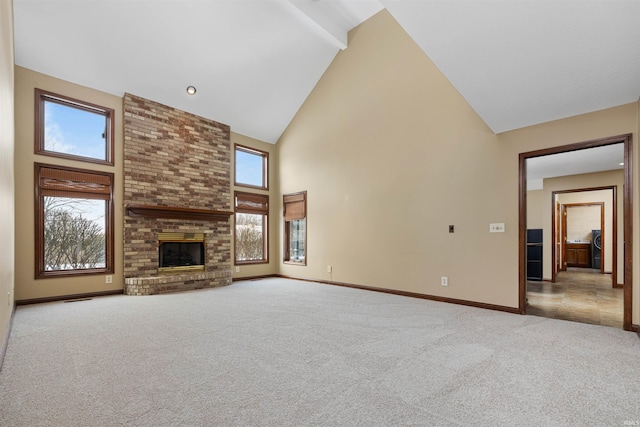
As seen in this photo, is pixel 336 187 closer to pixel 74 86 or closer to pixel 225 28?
pixel 225 28

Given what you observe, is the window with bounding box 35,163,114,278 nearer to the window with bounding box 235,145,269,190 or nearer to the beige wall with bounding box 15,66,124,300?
the beige wall with bounding box 15,66,124,300

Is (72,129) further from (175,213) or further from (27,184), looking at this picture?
(175,213)

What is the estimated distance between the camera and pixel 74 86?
194 inches

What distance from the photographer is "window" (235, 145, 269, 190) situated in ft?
23.4

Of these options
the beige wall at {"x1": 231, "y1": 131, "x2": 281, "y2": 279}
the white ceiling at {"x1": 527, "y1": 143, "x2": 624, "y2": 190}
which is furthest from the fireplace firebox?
the white ceiling at {"x1": 527, "y1": 143, "x2": 624, "y2": 190}

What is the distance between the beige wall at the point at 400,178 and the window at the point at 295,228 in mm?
214

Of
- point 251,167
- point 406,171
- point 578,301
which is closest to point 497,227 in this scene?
point 406,171

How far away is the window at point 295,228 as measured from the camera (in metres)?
6.99

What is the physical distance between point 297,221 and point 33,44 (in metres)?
5.25

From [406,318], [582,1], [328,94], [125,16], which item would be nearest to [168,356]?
[406,318]

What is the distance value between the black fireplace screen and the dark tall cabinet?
24.4ft

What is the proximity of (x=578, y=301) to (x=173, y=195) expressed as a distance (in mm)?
7016

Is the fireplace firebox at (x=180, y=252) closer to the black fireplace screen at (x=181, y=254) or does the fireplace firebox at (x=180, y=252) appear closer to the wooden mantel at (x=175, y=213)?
the black fireplace screen at (x=181, y=254)

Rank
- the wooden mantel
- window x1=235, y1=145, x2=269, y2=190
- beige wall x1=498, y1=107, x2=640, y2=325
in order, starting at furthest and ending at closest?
window x1=235, y1=145, x2=269, y2=190 < the wooden mantel < beige wall x1=498, y1=107, x2=640, y2=325
